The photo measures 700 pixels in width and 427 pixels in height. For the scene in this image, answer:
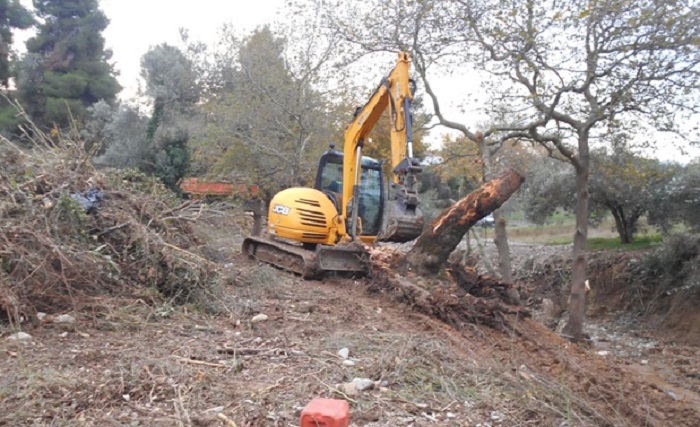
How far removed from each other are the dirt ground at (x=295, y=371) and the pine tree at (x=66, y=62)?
2507 centimetres

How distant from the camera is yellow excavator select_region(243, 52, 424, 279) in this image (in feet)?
28.2

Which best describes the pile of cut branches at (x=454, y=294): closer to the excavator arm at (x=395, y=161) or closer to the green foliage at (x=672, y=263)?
the excavator arm at (x=395, y=161)

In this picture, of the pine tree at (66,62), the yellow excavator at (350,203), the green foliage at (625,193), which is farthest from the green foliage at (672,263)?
the pine tree at (66,62)

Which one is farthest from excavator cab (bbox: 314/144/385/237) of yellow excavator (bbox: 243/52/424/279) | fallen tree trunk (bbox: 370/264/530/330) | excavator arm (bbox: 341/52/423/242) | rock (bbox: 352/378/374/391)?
rock (bbox: 352/378/374/391)

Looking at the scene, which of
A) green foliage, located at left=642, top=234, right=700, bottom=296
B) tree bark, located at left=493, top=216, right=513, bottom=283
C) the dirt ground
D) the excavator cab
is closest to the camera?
the dirt ground

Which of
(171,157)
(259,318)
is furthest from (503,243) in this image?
(171,157)

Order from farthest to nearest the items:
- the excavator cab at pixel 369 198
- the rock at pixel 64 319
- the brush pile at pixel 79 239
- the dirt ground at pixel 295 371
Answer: the excavator cab at pixel 369 198 → the brush pile at pixel 79 239 → the rock at pixel 64 319 → the dirt ground at pixel 295 371

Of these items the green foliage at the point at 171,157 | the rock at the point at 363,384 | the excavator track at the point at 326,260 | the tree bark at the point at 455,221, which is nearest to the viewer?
the rock at the point at 363,384

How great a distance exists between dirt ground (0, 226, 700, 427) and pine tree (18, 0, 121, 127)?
82.2 feet

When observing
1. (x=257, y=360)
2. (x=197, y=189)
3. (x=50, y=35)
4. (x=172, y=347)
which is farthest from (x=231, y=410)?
(x=50, y=35)

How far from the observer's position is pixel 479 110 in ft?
35.7

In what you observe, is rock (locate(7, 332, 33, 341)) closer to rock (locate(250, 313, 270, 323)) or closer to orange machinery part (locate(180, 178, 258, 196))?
rock (locate(250, 313, 270, 323))

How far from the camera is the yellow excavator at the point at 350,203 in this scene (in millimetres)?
8594

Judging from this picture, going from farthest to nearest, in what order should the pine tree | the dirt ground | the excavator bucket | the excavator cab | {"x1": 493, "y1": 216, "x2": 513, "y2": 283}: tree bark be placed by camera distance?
the pine tree, {"x1": 493, "y1": 216, "x2": 513, "y2": 283}: tree bark, the excavator cab, the excavator bucket, the dirt ground
